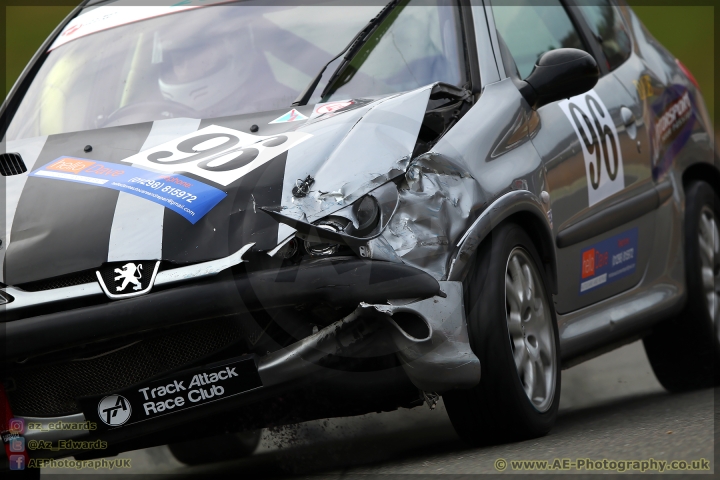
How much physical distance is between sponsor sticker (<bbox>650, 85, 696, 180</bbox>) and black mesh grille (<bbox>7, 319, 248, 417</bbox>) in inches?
96.9

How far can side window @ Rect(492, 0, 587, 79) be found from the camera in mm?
4477

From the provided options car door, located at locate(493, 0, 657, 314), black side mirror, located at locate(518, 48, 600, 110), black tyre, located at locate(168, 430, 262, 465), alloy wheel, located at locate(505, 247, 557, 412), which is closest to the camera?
alloy wheel, located at locate(505, 247, 557, 412)

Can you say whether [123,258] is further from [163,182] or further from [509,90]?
[509,90]

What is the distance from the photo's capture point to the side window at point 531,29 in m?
4.48

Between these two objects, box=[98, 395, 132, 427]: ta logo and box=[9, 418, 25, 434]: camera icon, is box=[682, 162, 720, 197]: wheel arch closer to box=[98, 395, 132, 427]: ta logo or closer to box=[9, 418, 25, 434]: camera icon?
box=[98, 395, 132, 427]: ta logo

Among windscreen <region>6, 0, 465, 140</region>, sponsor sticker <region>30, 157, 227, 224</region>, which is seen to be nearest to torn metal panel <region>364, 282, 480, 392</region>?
sponsor sticker <region>30, 157, 227, 224</region>

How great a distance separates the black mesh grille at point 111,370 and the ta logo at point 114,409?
26 mm

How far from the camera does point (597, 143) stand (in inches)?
177

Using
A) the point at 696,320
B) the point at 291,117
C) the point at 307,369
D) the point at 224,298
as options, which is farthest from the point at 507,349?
the point at 696,320

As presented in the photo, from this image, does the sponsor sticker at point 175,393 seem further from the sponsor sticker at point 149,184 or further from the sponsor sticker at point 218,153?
the sponsor sticker at point 218,153

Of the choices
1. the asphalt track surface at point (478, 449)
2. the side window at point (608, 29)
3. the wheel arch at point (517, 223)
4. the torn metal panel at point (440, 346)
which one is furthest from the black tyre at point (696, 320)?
the torn metal panel at point (440, 346)

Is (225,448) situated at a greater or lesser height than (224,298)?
lesser

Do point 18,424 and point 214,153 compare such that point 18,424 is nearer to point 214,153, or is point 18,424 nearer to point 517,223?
point 214,153

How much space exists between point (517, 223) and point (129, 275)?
1.33 metres
